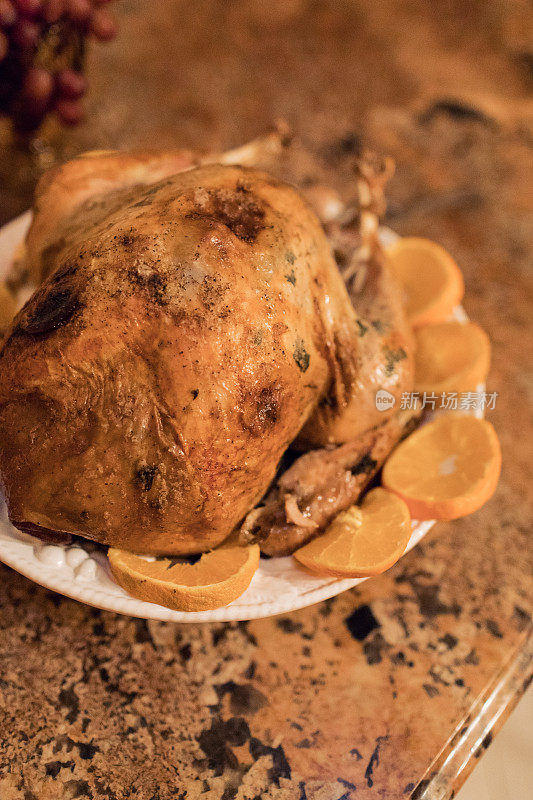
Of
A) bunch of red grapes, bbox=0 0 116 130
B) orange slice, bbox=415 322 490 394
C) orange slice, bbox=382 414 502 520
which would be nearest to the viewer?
orange slice, bbox=382 414 502 520

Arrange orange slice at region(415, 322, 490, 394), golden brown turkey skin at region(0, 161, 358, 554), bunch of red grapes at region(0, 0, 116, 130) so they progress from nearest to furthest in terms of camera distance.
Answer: golden brown turkey skin at region(0, 161, 358, 554), orange slice at region(415, 322, 490, 394), bunch of red grapes at region(0, 0, 116, 130)

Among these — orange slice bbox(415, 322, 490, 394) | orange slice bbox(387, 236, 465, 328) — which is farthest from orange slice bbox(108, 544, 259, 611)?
orange slice bbox(387, 236, 465, 328)

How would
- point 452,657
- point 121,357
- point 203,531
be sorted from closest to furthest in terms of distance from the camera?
point 121,357
point 203,531
point 452,657

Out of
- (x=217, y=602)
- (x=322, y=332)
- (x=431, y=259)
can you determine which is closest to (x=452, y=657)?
(x=217, y=602)

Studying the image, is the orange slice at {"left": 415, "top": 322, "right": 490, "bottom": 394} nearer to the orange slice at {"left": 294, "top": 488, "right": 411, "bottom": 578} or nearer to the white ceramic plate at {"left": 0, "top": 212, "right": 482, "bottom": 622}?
the orange slice at {"left": 294, "top": 488, "right": 411, "bottom": 578}

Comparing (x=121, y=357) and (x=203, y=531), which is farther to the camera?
(x=203, y=531)

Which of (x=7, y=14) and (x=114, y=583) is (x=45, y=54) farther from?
(x=114, y=583)

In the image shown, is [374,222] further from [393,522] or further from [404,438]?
[393,522]
